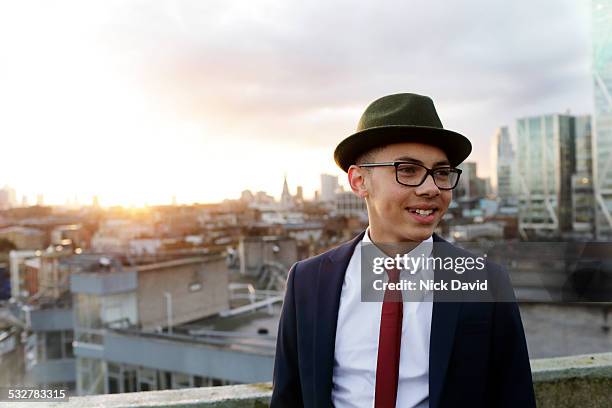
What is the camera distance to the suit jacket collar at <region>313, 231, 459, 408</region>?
5.04 ft

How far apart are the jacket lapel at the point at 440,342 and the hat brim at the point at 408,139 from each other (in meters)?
0.52

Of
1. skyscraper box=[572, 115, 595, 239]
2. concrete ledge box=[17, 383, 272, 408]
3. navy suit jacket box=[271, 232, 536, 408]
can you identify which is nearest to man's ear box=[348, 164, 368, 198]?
navy suit jacket box=[271, 232, 536, 408]

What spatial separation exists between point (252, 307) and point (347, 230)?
21.5 metres

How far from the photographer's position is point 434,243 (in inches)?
69.9

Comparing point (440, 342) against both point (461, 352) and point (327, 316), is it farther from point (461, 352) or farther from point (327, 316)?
point (327, 316)

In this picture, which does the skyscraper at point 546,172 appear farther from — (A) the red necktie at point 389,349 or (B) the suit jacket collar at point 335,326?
(A) the red necktie at point 389,349

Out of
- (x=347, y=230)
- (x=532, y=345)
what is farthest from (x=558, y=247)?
(x=347, y=230)

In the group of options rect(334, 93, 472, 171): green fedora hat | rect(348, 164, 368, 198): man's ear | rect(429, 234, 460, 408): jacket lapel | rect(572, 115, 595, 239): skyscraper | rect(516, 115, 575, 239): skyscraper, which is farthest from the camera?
rect(516, 115, 575, 239): skyscraper

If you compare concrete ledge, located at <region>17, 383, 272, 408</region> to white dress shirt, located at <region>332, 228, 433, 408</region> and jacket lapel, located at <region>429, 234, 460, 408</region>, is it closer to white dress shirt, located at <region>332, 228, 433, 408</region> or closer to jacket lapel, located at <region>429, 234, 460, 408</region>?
white dress shirt, located at <region>332, 228, 433, 408</region>

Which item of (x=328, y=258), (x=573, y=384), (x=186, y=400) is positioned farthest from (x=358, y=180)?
(x=573, y=384)

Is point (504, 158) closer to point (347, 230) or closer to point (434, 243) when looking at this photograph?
point (347, 230)

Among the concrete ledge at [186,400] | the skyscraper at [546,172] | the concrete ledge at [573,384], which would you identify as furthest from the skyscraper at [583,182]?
the concrete ledge at [186,400]

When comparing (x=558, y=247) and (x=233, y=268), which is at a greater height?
(x=558, y=247)

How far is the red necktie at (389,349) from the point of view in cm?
156
